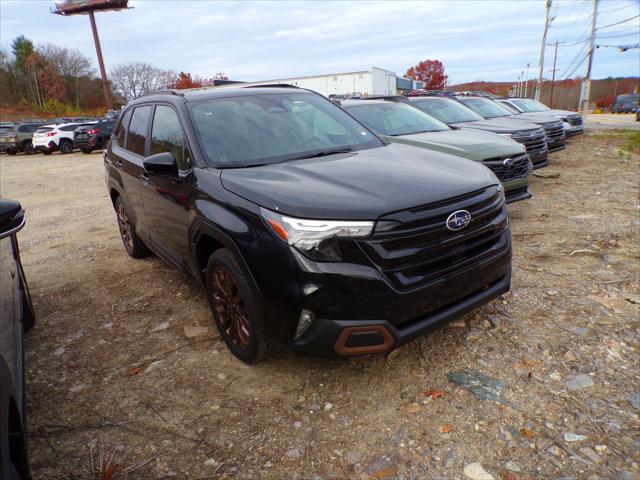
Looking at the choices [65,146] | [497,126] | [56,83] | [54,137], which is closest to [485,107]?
[497,126]

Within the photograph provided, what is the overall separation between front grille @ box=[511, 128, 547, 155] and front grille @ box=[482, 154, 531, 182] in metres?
2.11

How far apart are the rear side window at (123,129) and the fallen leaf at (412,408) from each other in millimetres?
3909

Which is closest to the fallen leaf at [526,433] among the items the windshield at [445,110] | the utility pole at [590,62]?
the windshield at [445,110]

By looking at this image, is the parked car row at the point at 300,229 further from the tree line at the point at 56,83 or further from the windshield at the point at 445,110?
the tree line at the point at 56,83

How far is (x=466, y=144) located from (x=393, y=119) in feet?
4.76

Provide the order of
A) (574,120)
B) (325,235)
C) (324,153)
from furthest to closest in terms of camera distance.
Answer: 1. (574,120)
2. (324,153)
3. (325,235)

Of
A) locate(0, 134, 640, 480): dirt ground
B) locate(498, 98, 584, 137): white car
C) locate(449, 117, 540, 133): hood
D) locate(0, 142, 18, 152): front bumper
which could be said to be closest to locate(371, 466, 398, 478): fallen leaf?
locate(0, 134, 640, 480): dirt ground

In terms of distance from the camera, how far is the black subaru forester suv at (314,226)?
7.87 feet

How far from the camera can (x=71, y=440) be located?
8.51 feet

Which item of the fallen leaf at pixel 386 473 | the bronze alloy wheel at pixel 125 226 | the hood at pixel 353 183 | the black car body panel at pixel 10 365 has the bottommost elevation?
the fallen leaf at pixel 386 473

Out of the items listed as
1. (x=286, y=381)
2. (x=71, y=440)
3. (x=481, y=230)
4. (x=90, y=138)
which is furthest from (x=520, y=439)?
(x=90, y=138)

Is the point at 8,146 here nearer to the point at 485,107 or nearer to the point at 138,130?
the point at 485,107

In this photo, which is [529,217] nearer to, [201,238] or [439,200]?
[439,200]

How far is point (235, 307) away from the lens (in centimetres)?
301
